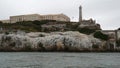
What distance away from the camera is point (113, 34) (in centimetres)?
13138

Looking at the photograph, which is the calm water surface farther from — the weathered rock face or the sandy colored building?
the sandy colored building

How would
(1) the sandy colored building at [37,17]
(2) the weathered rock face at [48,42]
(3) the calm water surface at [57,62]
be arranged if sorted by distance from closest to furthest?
(3) the calm water surface at [57,62]
(2) the weathered rock face at [48,42]
(1) the sandy colored building at [37,17]

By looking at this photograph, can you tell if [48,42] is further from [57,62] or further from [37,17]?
[37,17]

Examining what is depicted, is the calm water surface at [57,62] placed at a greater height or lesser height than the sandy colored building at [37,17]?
lesser

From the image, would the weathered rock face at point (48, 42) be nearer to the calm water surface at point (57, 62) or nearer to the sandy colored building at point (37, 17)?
the calm water surface at point (57, 62)

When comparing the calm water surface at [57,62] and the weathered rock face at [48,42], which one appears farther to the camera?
the weathered rock face at [48,42]

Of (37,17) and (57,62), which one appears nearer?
(57,62)

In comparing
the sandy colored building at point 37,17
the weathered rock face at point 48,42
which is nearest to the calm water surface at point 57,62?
the weathered rock face at point 48,42

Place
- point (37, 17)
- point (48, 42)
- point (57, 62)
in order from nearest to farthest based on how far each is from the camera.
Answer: point (57, 62), point (48, 42), point (37, 17)

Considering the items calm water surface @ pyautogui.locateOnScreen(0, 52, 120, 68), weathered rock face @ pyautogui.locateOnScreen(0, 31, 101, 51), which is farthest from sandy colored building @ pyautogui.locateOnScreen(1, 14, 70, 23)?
calm water surface @ pyautogui.locateOnScreen(0, 52, 120, 68)

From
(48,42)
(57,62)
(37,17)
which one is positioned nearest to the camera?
(57,62)

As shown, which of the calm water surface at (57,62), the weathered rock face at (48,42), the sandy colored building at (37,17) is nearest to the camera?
the calm water surface at (57,62)

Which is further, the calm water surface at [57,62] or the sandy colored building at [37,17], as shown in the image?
the sandy colored building at [37,17]

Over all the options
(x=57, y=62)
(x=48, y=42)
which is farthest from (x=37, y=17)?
(x=57, y=62)
